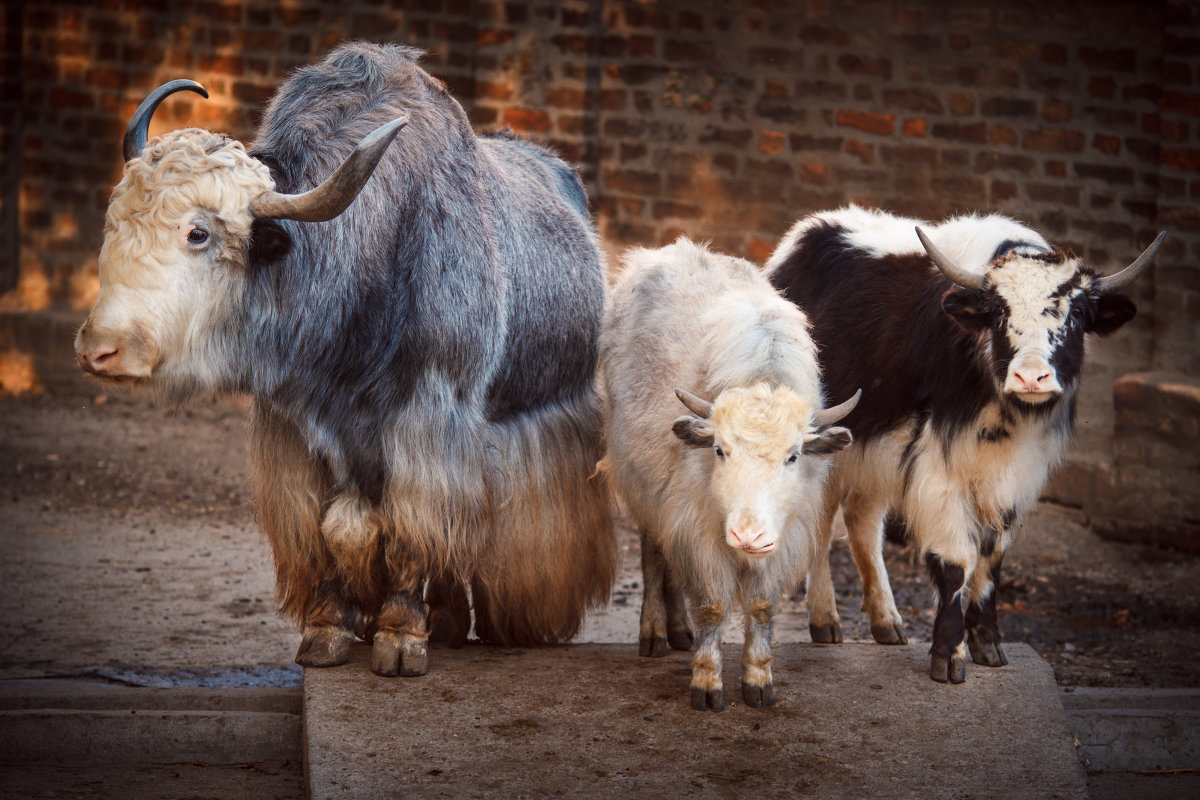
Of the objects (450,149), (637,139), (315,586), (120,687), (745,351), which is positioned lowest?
(120,687)

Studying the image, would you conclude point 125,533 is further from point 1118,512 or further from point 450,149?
point 1118,512

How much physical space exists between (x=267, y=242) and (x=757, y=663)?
201cm

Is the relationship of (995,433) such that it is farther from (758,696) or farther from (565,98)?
(565,98)

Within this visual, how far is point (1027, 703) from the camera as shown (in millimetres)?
4539

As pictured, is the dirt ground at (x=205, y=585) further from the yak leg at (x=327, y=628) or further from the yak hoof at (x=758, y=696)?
the yak hoof at (x=758, y=696)

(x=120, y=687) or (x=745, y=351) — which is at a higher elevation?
(x=745, y=351)

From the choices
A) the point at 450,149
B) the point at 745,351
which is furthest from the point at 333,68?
the point at 745,351

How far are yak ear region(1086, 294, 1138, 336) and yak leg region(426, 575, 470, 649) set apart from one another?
241 cm

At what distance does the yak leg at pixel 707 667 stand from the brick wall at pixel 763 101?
4599 mm

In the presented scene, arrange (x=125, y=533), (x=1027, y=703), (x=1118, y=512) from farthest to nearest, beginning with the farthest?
(x=1118, y=512) → (x=125, y=533) → (x=1027, y=703)

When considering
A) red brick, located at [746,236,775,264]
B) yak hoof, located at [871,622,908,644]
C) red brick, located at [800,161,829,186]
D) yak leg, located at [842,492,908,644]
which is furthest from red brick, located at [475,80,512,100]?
yak hoof, located at [871,622,908,644]

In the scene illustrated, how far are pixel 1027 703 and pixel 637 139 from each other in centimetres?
541

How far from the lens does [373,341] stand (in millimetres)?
4441

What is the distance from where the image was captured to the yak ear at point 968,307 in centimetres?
442
